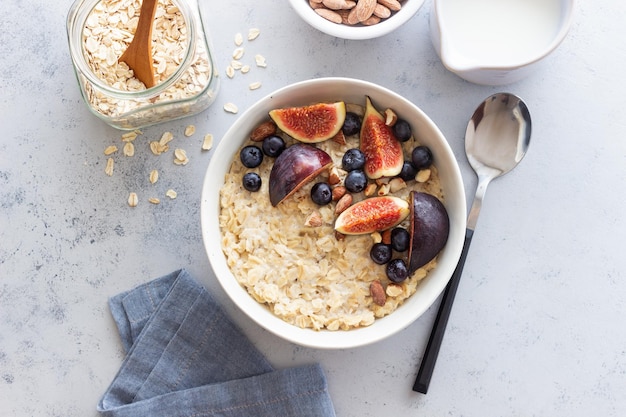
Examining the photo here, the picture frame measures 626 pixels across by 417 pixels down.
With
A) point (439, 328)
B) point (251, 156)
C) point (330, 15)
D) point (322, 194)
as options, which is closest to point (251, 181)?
point (251, 156)

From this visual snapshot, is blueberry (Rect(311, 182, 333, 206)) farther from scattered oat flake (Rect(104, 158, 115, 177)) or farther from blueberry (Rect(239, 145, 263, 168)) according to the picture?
scattered oat flake (Rect(104, 158, 115, 177))

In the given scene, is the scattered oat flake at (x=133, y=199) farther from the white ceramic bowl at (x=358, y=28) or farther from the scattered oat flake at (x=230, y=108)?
the white ceramic bowl at (x=358, y=28)

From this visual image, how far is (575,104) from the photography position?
1.83m

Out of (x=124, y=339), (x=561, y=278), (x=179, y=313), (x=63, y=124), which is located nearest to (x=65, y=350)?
(x=124, y=339)

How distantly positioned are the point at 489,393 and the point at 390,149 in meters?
0.74

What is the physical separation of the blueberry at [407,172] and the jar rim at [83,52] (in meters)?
0.60

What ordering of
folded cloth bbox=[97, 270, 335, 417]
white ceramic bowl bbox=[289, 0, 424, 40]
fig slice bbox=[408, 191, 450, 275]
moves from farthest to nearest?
folded cloth bbox=[97, 270, 335, 417] → white ceramic bowl bbox=[289, 0, 424, 40] → fig slice bbox=[408, 191, 450, 275]

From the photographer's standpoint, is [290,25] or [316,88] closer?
[316,88]

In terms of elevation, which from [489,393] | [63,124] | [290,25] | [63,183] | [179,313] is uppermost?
[290,25]

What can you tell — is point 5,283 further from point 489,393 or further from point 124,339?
point 489,393

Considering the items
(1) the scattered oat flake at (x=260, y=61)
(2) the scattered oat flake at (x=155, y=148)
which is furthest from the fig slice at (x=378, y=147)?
(2) the scattered oat flake at (x=155, y=148)

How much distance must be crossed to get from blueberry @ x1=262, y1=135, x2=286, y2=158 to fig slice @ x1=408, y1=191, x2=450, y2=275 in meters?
0.36

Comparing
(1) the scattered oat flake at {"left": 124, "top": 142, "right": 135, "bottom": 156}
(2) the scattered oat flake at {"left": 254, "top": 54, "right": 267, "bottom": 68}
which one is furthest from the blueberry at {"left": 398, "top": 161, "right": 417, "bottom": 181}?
(1) the scattered oat flake at {"left": 124, "top": 142, "right": 135, "bottom": 156}

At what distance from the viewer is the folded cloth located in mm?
1789
